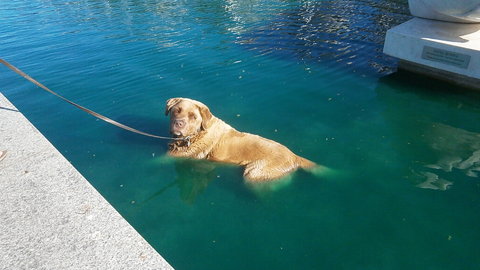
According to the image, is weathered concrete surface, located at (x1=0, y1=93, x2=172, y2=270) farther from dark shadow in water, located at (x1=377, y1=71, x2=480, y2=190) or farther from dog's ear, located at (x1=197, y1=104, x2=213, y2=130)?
dark shadow in water, located at (x1=377, y1=71, x2=480, y2=190)

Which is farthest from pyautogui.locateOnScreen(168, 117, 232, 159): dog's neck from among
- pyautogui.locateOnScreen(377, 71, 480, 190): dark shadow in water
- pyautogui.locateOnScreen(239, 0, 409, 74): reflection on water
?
pyautogui.locateOnScreen(239, 0, 409, 74): reflection on water

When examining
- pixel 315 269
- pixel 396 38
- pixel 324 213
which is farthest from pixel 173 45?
pixel 315 269

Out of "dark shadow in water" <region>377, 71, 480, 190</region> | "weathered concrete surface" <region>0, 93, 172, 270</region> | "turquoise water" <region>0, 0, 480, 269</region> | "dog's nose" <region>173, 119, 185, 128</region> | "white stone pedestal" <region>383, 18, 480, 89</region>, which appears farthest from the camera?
"white stone pedestal" <region>383, 18, 480, 89</region>

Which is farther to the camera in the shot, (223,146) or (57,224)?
(223,146)

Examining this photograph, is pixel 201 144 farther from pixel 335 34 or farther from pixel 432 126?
pixel 335 34

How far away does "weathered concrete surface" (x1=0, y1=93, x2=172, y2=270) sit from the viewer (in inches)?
145

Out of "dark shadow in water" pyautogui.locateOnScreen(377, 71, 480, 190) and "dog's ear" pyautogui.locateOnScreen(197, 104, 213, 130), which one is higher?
"dog's ear" pyautogui.locateOnScreen(197, 104, 213, 130)

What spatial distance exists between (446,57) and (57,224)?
31.8 feet

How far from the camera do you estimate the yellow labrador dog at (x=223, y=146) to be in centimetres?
613

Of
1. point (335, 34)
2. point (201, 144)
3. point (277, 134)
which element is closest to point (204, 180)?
point (201, 144)

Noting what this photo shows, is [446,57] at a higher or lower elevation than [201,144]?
higher

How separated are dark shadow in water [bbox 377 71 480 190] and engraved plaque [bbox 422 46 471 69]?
74cm

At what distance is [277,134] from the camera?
7750mm

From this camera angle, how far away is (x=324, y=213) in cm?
553
